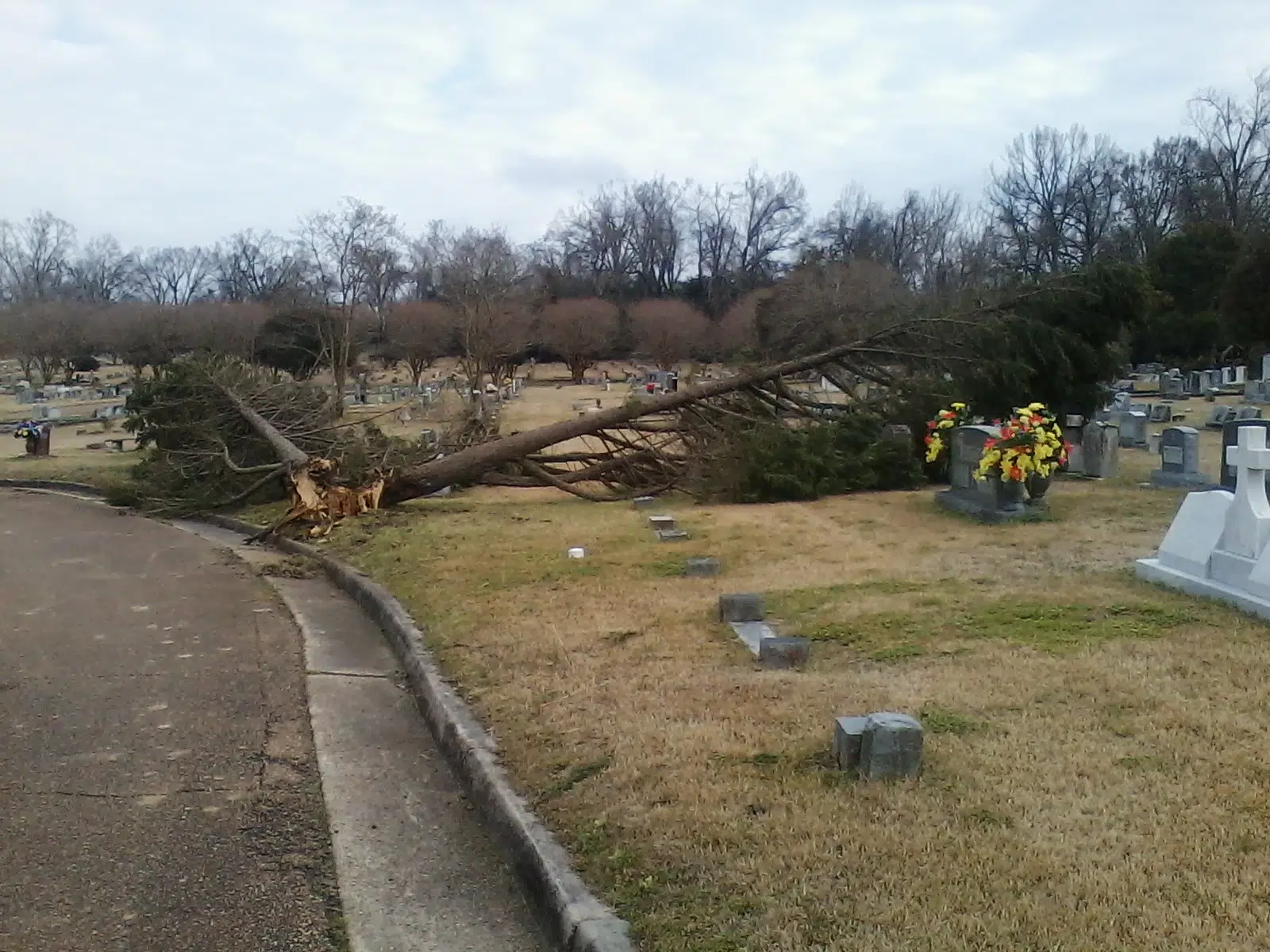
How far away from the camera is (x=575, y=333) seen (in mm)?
49812

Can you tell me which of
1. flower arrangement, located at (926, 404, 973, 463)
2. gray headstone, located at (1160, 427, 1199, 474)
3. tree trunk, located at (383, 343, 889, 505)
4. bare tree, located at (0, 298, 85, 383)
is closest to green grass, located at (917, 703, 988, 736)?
flower arrangement, located at (926, 404, 973, 463)

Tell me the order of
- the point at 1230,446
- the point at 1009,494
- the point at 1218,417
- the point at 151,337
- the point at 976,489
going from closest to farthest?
1. the point at 1009,494
2. the point at 1230,446
3. the point at 976,489
4. the point at 1218,417
5. the point at 151,337

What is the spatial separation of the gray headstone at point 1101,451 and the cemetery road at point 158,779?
10.5 meters

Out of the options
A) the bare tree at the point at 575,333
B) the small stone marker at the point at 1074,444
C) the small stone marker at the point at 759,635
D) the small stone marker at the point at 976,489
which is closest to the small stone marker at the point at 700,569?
the small stone marker at the point at 759,635

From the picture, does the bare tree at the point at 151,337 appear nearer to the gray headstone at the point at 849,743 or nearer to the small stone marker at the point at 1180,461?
the small stone marker at the point at 1180,461

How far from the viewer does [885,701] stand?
523 centimetres

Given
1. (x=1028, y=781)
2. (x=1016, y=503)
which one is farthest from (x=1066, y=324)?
(x=1028, y=781)

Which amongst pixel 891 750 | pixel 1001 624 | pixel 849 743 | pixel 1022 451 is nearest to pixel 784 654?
pixel 1001 624

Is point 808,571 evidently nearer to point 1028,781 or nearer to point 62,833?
point 1028,781

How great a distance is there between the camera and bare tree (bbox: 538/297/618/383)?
49656mm

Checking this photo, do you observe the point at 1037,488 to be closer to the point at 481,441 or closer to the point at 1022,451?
the point at 1022,451

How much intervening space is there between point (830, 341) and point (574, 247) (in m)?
59.7

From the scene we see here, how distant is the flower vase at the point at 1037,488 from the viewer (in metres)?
11.1

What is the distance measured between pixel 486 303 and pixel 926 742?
1136 inches
